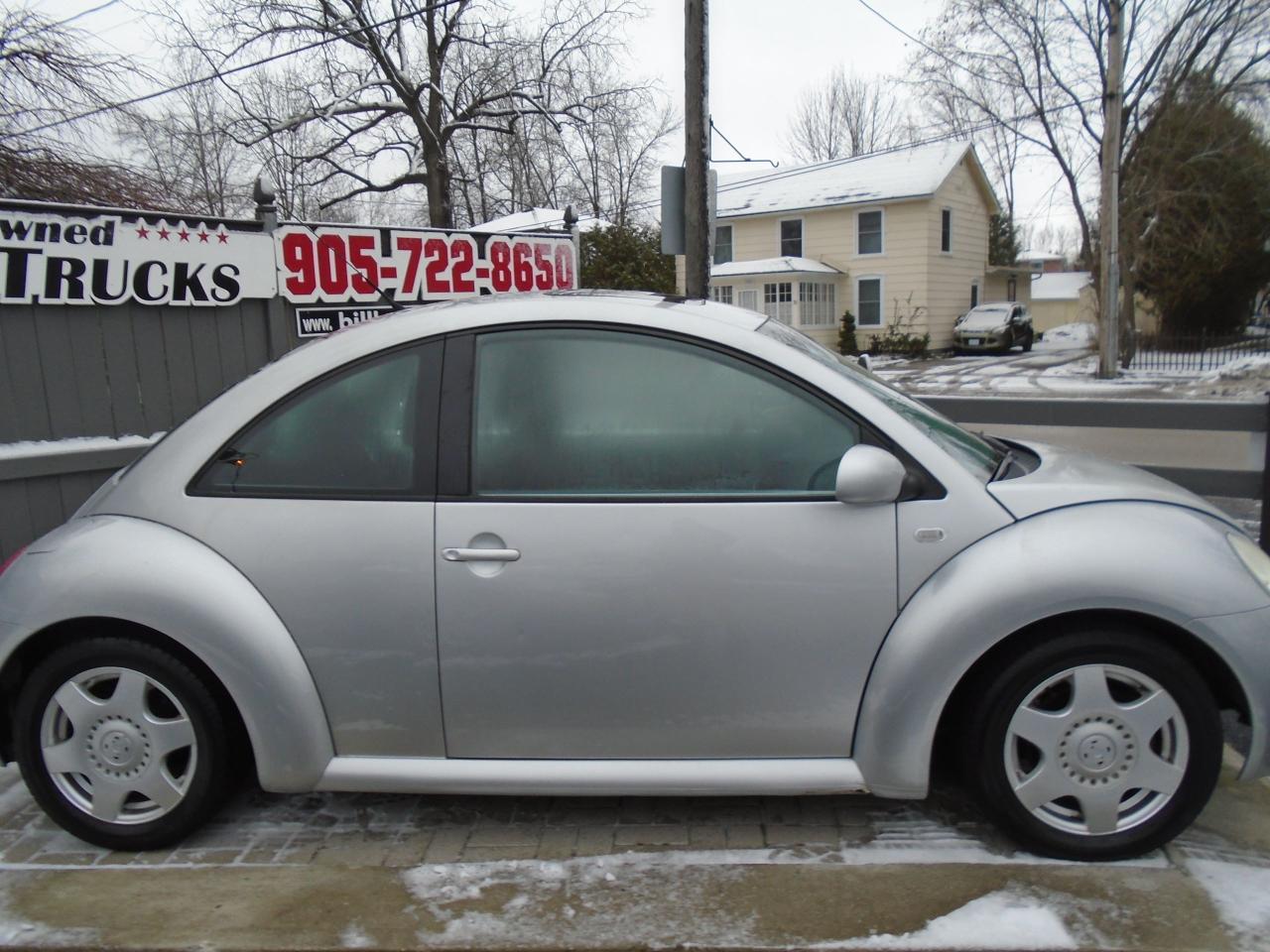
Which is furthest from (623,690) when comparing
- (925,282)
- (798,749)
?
(925,282)

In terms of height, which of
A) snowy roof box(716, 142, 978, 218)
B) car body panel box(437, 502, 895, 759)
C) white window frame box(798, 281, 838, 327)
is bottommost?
car body panel box(437, 502, 895, 759)

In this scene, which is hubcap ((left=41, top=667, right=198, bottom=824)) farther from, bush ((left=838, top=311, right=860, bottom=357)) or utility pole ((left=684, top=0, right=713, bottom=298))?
bush ((left=838, top=311, right=860, bottom=357))

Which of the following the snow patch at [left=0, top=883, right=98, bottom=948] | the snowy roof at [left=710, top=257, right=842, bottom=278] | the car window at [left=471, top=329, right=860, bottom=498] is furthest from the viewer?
the snowy roof at [left=710, top=257, right=842, bottom=278]

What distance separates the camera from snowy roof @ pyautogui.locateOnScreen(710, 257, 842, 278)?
99.0 feet

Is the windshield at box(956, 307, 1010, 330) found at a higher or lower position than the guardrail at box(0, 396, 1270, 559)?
higher

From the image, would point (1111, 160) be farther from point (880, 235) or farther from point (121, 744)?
point (121, 744)

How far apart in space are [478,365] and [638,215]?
37883 millimetres

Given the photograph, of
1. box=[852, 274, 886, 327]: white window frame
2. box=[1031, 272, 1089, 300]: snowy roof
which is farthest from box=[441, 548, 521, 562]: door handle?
box=[1031, 272, 1089, 300]: snowy roof

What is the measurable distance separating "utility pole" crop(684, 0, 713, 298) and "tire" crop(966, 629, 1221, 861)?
19.9 ft

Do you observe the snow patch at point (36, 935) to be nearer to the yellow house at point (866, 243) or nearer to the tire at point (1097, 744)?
the tire at point (1097, 744)

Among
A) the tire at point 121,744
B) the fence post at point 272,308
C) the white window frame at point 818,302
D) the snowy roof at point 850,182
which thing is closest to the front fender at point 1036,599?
the tire at point 121,744

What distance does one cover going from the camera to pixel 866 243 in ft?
103

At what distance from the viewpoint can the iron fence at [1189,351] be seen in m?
24.4

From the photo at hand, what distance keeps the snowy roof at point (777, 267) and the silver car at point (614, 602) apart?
1091 inches
